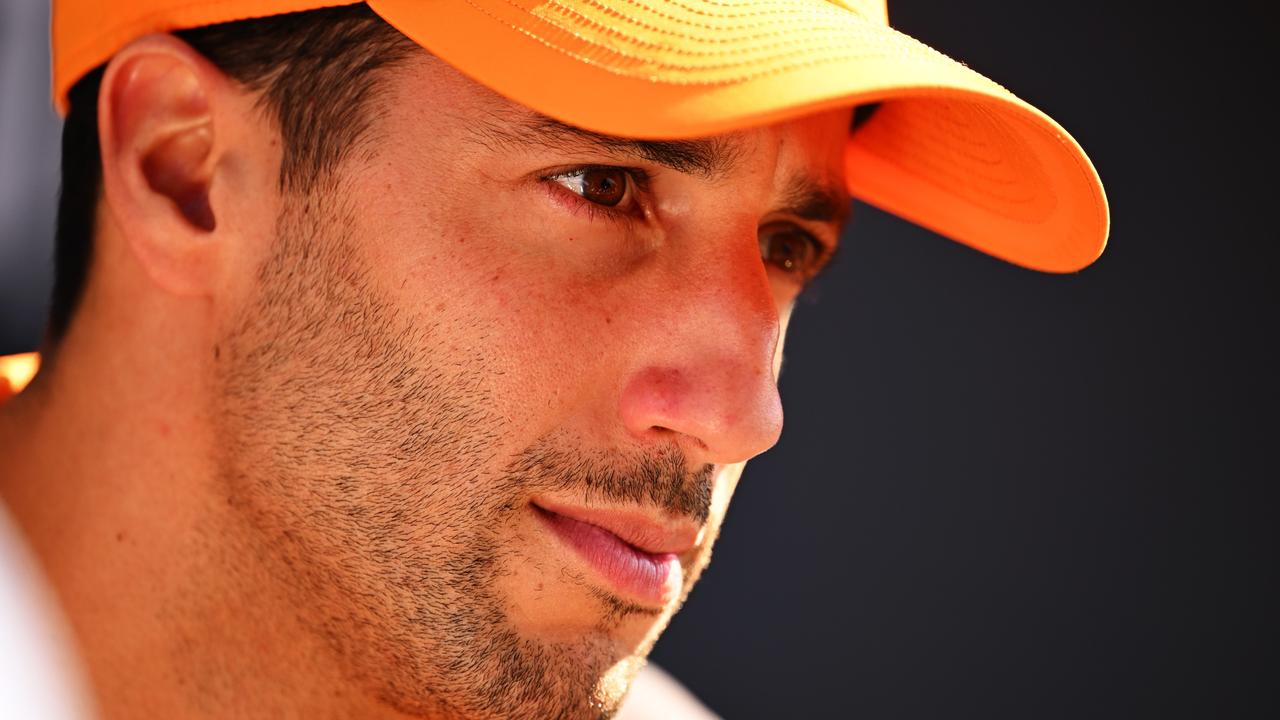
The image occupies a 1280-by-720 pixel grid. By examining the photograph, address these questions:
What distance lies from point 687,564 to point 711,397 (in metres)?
0.26

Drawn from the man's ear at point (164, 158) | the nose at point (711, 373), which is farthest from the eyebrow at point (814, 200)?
the man's ear at point (164, 158)

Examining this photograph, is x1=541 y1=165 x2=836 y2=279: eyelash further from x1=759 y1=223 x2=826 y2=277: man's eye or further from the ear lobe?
the ear lobe

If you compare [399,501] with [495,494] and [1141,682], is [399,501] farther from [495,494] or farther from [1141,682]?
[1141,682]

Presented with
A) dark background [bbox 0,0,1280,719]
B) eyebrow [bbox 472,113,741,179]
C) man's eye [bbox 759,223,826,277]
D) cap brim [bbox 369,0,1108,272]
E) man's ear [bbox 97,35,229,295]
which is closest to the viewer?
cap brim [bbox 369,0,1108,272]

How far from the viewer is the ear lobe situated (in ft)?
4.49

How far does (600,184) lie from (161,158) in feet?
1.62

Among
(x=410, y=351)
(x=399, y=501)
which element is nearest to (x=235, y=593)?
(x=399, y=501)

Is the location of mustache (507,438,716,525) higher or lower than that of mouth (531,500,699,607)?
higher

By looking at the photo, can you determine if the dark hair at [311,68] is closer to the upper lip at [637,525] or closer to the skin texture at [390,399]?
the skin texture at [390,399]

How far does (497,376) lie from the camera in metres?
1.28

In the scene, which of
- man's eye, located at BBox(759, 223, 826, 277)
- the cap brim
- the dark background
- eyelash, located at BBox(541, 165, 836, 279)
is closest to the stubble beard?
eyelash, located at BBox(541, 165, 836, 279)

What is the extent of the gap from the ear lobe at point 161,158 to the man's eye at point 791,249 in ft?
2.15

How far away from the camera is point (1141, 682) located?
222 cm

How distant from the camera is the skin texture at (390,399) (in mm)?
1280
